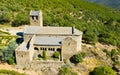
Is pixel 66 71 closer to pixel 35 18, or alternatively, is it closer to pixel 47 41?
pixel 47 41

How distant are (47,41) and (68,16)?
48180 millimetres

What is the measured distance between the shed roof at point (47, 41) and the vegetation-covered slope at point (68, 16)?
18.3 meters

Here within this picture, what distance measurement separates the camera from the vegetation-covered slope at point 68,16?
10069cm

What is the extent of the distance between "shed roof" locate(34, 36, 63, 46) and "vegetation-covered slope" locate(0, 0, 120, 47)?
18.3m

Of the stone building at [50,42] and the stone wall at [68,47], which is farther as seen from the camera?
the stone wall at [68,47]

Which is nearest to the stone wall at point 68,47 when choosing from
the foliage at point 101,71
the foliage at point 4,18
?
the foliage at point 101,71

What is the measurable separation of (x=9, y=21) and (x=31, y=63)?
3874 cm

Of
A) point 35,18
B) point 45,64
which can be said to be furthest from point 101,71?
point 35,18

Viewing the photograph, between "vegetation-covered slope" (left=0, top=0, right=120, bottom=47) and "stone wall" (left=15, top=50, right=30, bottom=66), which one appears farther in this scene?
"vegetation-covered slope" (left=0, top=0, right=120, bottom=47)

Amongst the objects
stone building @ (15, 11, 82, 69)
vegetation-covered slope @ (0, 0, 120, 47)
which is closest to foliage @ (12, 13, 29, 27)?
vegetation-covered slope @ (0, 0, 120, 47)

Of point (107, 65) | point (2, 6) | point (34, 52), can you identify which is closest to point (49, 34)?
point (34, 52)

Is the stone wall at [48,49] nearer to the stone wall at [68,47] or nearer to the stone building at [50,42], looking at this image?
the stone building at [50,42]

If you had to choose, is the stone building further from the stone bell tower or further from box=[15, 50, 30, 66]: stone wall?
the stone bell tower

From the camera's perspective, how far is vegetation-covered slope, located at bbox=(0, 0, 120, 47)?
101 m
